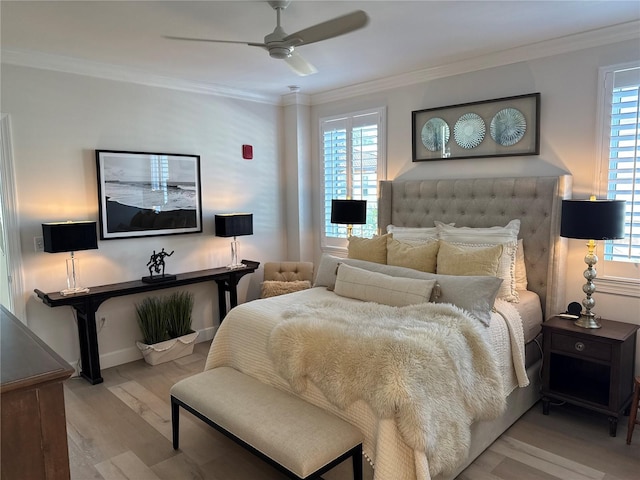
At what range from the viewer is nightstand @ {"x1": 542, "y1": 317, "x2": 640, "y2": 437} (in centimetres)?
283

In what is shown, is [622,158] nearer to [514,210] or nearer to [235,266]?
[514,210]

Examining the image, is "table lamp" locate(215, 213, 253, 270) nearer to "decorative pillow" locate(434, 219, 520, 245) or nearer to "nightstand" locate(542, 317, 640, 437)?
"decorative pillow" locate(434, 219, 520, 245)

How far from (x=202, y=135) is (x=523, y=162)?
3.15 meters

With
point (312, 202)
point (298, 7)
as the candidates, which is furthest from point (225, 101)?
point (298, 7)

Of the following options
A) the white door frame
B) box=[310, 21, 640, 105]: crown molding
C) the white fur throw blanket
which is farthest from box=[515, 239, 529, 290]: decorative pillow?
the white door frame

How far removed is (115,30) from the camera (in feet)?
9.98

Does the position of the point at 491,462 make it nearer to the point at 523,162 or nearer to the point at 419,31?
the point at 523,162

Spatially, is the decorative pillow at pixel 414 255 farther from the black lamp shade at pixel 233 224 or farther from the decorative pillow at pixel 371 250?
the black lamp shade at pixel 233 224

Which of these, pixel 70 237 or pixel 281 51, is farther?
pixel 70 237

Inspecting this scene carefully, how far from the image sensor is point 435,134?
13.6 ft

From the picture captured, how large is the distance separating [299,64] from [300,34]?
419mm

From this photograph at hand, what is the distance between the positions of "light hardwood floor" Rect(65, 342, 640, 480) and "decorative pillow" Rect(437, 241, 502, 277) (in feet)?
3.57

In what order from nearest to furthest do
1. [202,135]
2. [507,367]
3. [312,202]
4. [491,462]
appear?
[491,462], [507,367], [202,135], [312,202]

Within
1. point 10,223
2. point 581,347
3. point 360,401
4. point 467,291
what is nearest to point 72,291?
point 10,223
